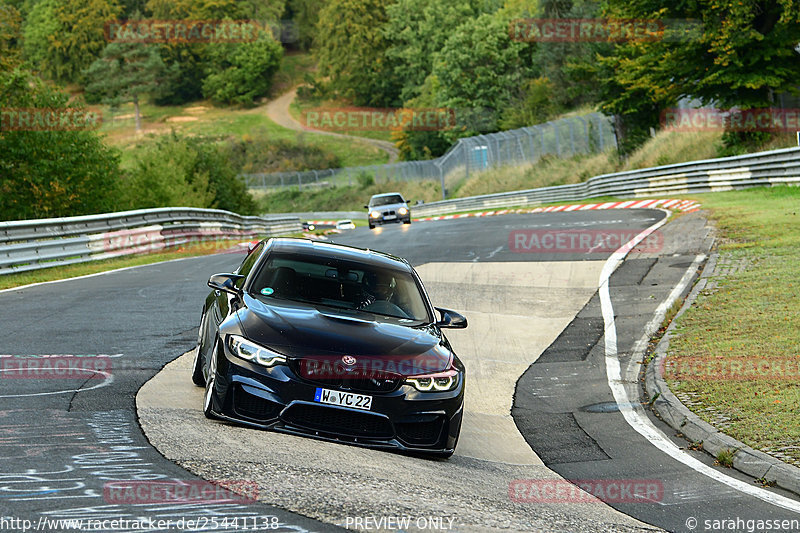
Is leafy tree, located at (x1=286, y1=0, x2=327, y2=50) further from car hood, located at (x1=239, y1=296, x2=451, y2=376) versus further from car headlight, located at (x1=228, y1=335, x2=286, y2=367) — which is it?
car headlight, located at (x1=228, y1=335, x2=286, y2=367)

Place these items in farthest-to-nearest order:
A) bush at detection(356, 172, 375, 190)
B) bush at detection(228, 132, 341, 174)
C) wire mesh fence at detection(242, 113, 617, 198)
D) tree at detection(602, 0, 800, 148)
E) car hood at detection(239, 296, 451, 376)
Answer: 1. bush at detection(228, 132, 341, 174)
2. bush at detection(356, 172, 375, 190)
3. wire mesh fence at detection(242, 113, 617, 198)
4. tree at detection(602, 0, 800, 148)
5. car hood at detection(239, 296, 451, 376)

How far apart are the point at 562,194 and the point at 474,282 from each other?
32.0 m

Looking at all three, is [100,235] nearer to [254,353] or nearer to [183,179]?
[254,353]

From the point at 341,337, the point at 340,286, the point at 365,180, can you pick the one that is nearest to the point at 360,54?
the point at 365,180

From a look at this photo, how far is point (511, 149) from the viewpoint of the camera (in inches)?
2532

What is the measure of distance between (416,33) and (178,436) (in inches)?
4923

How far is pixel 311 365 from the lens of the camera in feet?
23.5

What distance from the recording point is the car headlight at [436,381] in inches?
291

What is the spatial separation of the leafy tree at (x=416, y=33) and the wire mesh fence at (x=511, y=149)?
31.0m

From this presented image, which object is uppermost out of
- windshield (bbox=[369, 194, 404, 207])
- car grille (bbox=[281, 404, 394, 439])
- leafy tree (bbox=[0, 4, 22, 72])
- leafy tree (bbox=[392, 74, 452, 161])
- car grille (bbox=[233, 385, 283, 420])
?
leafy tree (bbox=[0, 4, 22, 72])

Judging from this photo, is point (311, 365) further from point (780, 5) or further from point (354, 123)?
point (354, 123)

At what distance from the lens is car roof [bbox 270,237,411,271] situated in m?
8.98

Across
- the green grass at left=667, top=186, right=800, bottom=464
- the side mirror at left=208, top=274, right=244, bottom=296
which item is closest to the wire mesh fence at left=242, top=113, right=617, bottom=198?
the green grass at left=667, top=186, right=800, bottom=464

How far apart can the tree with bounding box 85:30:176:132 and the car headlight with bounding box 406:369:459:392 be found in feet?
477
